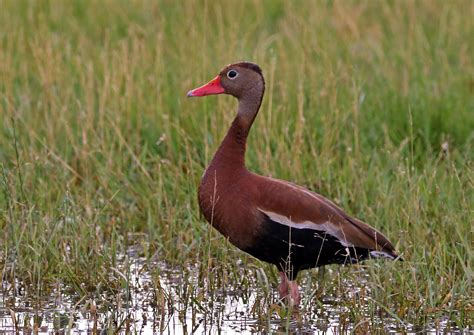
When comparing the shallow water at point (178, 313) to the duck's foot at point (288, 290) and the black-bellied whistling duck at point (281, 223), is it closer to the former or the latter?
the duck's foot at point (288, 290)

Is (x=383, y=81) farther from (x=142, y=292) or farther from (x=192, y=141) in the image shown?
(x=142, y=292)

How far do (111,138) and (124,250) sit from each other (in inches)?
60.9

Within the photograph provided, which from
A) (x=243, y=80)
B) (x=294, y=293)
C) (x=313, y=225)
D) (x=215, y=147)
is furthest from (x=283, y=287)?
(x=215, y=147)

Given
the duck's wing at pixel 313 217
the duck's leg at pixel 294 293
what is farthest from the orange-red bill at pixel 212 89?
the duck's leg at pixel 294 293

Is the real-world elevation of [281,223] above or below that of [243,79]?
below

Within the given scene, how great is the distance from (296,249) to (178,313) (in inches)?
26.4

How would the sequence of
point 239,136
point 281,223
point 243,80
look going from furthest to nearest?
1. point 243,80
2. point 239,136
3. point 281,223

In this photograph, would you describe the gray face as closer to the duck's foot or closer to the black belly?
the black belly

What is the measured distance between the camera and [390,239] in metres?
6.30

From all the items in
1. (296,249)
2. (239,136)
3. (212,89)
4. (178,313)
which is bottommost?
(178,313)

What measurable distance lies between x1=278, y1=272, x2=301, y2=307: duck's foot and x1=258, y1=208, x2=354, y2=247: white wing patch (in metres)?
0.29

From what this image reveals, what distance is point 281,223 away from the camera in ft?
18.8

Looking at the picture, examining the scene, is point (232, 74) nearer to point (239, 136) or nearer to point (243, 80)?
point (243, 80)

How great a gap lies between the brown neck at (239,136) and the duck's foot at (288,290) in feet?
2.02
